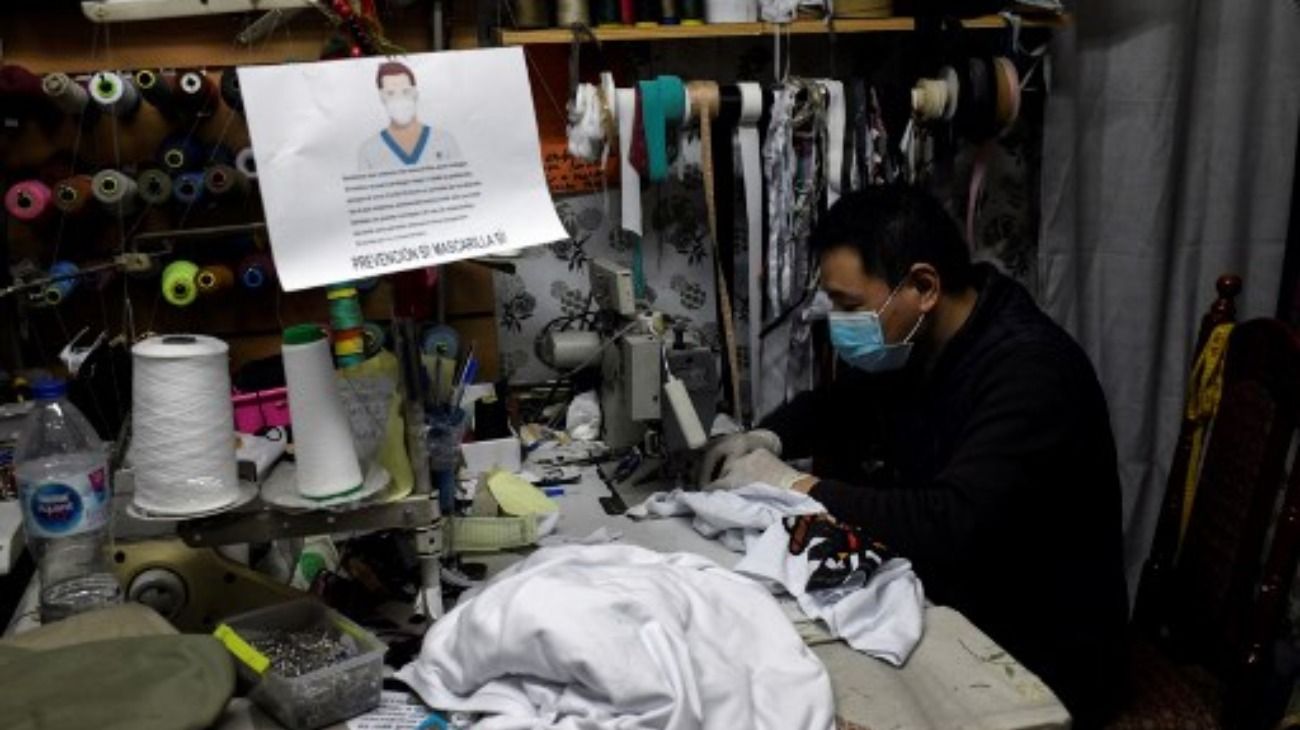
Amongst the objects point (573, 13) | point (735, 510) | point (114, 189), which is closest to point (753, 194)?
point (573, 13)

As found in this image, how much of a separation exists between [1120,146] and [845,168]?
581mm

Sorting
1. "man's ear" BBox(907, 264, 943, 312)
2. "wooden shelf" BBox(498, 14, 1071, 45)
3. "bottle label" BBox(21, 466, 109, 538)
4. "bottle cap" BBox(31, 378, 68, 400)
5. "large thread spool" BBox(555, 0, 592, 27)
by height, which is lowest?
"bottle label" BBox(21, 466, 109, 538)

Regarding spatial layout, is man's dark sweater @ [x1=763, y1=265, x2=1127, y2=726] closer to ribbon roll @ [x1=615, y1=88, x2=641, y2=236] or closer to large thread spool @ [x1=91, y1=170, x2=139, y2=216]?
ribbon roll @ [x1=615, y1=88, x2=641, y2=236]

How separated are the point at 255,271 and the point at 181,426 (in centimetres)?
106

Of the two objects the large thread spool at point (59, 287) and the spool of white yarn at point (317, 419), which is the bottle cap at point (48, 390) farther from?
the large thread spool at point (59, 287)

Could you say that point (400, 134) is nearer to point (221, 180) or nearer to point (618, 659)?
point (618, 659)

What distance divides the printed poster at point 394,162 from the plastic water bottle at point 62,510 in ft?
1.18

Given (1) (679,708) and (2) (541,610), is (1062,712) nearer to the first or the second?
(1) (679,708)

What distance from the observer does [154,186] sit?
210 cm

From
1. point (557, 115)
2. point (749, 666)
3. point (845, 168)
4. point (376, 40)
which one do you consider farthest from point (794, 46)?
point (749, 666)

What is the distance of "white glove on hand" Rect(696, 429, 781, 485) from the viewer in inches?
73.3

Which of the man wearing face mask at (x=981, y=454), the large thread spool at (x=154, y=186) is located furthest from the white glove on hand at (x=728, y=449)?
the large thread spool at (x=154, y=186)

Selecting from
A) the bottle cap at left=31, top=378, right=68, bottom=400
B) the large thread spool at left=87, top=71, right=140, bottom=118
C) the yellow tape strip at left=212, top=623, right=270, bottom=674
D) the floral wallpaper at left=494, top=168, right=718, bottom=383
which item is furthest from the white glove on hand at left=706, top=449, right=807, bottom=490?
the large thread spool at left=87, top=71, right=140, bottom=118

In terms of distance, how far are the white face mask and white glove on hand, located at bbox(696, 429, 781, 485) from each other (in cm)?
90
